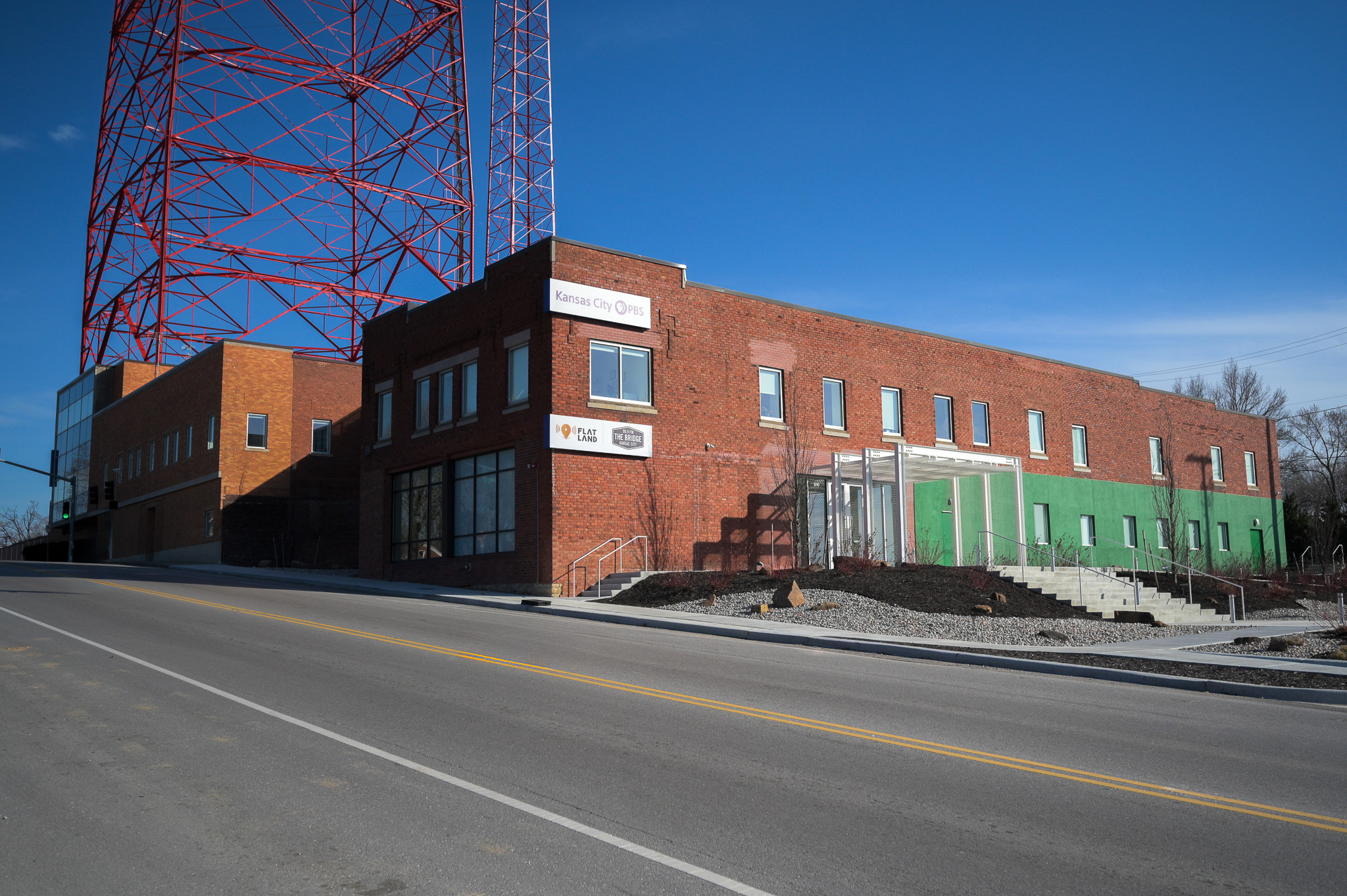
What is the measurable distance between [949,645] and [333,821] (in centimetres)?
1191

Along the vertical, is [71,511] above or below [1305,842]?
above

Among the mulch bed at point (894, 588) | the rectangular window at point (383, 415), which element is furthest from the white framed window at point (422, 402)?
the mulch bed at point (894, 588)

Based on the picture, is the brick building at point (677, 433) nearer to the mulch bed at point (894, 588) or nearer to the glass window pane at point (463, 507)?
the glass window pane at point (463, 507)

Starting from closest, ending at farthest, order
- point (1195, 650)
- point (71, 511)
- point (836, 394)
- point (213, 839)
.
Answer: point (213, 839), point (1195, 650), point (836, 394), point (71, 511)

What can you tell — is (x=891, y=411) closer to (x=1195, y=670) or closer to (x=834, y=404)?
(x=834, y=404)

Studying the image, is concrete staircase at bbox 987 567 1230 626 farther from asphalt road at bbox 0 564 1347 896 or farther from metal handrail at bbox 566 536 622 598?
asphalt road at bbox 0 564 1347 896

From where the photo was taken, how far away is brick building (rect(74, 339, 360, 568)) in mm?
42938

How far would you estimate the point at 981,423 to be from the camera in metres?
36.7

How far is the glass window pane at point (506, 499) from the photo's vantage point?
27344mm

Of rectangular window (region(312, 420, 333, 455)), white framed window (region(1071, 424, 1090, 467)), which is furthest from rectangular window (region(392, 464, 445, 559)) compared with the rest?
white framed window (region(1071, 424, 1090, 467))

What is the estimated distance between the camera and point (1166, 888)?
5219 mm

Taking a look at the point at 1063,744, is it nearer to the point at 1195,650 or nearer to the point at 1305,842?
the point at 1305,842

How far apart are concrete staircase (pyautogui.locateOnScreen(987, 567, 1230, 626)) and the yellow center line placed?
16.6m

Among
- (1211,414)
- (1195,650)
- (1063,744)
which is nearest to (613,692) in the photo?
(1063,744)
